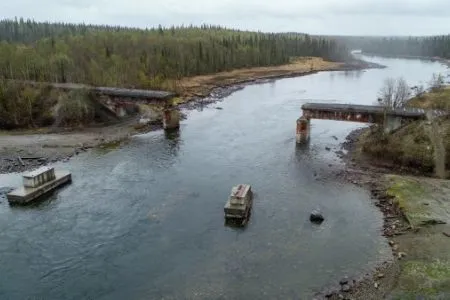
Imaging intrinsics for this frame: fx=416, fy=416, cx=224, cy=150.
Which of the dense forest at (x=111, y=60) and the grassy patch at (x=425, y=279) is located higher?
the dense forest at (x=111, y=60)

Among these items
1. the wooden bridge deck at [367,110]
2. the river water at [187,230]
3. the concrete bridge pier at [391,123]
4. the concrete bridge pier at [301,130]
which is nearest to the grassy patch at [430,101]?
the wooden bridge deck at [367,110]

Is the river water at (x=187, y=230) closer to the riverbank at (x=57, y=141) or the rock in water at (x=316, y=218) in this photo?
the rock in water at (x=316, y=218)

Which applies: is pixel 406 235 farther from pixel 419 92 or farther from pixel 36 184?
pixel 419 92


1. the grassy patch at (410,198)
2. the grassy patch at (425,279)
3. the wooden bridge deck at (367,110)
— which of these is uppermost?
the wooden bridge deck at (367,110)

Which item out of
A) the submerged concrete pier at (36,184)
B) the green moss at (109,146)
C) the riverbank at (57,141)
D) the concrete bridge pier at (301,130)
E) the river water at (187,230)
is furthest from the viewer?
the concrete bridge pier at (301,130)

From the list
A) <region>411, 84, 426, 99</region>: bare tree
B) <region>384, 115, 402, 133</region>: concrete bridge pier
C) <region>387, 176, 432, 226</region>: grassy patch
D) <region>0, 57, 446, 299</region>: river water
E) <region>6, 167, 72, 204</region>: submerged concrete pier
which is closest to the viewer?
<region>0, 57, 446, 299</region>: river water

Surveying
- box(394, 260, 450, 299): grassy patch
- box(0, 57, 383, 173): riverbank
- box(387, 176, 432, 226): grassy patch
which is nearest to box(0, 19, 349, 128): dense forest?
box(0, 57, 383, 173): riverbank

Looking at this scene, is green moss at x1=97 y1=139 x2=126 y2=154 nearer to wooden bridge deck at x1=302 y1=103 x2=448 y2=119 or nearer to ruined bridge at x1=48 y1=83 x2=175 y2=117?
ruined bridge at x1=48 y1=83 x2=175 y2=117
